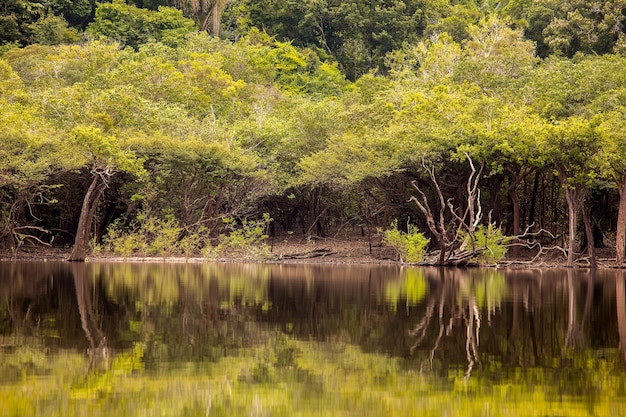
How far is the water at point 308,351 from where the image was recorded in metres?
7.96

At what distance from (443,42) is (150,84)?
19.5 metres

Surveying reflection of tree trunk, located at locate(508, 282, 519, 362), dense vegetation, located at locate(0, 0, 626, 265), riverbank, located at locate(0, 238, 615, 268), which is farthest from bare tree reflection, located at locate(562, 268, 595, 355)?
riverbank, located at locate(0, 238, 615, 268)

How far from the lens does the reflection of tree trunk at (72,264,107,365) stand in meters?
10.8

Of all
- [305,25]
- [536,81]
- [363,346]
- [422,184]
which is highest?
[305,25]

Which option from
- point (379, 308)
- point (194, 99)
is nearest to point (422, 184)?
point (194, 99)

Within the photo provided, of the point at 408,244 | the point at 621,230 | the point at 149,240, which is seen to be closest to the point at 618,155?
the point at 621,230

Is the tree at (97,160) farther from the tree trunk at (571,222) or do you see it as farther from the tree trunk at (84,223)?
the tree trunk at (571,222)

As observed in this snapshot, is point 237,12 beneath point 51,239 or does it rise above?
above

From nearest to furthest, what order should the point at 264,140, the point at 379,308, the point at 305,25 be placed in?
the point at 379,308 → the point at 264,140 → the point at 305,25

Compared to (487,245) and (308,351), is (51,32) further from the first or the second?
(308,351)

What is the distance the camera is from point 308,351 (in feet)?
36.3

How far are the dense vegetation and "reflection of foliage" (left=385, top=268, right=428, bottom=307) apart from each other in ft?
24.8

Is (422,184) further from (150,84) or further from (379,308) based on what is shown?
(379,308)

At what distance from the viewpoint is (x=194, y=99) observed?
45312mm
